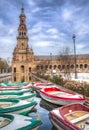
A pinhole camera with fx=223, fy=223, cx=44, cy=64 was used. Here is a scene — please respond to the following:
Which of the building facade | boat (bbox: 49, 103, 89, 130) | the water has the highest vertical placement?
the building facade

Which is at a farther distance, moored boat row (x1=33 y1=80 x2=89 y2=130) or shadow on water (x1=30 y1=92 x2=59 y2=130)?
shadow on water (x1=30 y1=92 x2=59 y2=130)

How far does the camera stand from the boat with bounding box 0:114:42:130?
1021 centimetres

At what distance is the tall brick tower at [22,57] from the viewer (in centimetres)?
10000

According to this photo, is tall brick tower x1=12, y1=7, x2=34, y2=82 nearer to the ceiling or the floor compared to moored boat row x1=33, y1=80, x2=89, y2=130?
nearer to the ceiling

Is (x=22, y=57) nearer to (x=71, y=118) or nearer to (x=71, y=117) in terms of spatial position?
(x=71, y=117)

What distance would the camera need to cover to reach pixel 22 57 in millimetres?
102438

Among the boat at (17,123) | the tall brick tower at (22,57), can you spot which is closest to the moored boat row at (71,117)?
the boat at (17,123)

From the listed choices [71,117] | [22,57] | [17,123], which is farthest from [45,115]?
[22,57]

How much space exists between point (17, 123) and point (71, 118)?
3.38 metres

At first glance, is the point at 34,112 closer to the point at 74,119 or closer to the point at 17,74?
the point at 74,119

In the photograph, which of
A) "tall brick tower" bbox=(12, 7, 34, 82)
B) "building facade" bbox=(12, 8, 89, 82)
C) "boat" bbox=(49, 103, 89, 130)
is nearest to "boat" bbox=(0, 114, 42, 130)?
"boat" bbox=(49, 103, 89, 130)

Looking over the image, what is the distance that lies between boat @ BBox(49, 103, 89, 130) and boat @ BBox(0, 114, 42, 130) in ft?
3.88

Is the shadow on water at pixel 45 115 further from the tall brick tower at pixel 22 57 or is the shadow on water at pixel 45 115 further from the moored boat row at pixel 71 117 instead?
the tall brick tower at pixel 22 57

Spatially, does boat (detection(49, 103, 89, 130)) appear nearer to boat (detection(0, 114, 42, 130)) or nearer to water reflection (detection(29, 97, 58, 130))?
boat (detection(0, 114, 42, 130))
